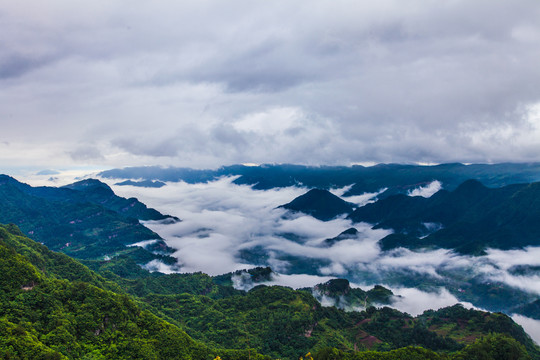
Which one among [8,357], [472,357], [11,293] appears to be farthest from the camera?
[472,357]

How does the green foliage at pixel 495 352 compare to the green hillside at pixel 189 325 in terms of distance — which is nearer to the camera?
the green hillside at pixel 189 325

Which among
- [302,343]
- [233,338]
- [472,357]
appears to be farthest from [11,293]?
[472,357]

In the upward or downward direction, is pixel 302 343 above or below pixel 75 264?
below

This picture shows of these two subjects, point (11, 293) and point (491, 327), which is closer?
point (11, 293)

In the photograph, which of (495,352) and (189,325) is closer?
(495,352)

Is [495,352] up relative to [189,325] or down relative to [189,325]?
up

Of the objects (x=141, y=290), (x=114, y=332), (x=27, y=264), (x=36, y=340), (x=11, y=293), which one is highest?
(x=27, y=264)

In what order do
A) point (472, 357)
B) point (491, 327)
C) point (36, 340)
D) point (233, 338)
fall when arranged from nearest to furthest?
point (36, 340) → point (472, 357) → point (233, 338) → point (491, 327)

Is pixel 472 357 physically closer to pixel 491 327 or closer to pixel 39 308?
pixel 491 327

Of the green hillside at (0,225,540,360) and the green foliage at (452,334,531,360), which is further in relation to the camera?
the green foliage at (452,334,531,360)
